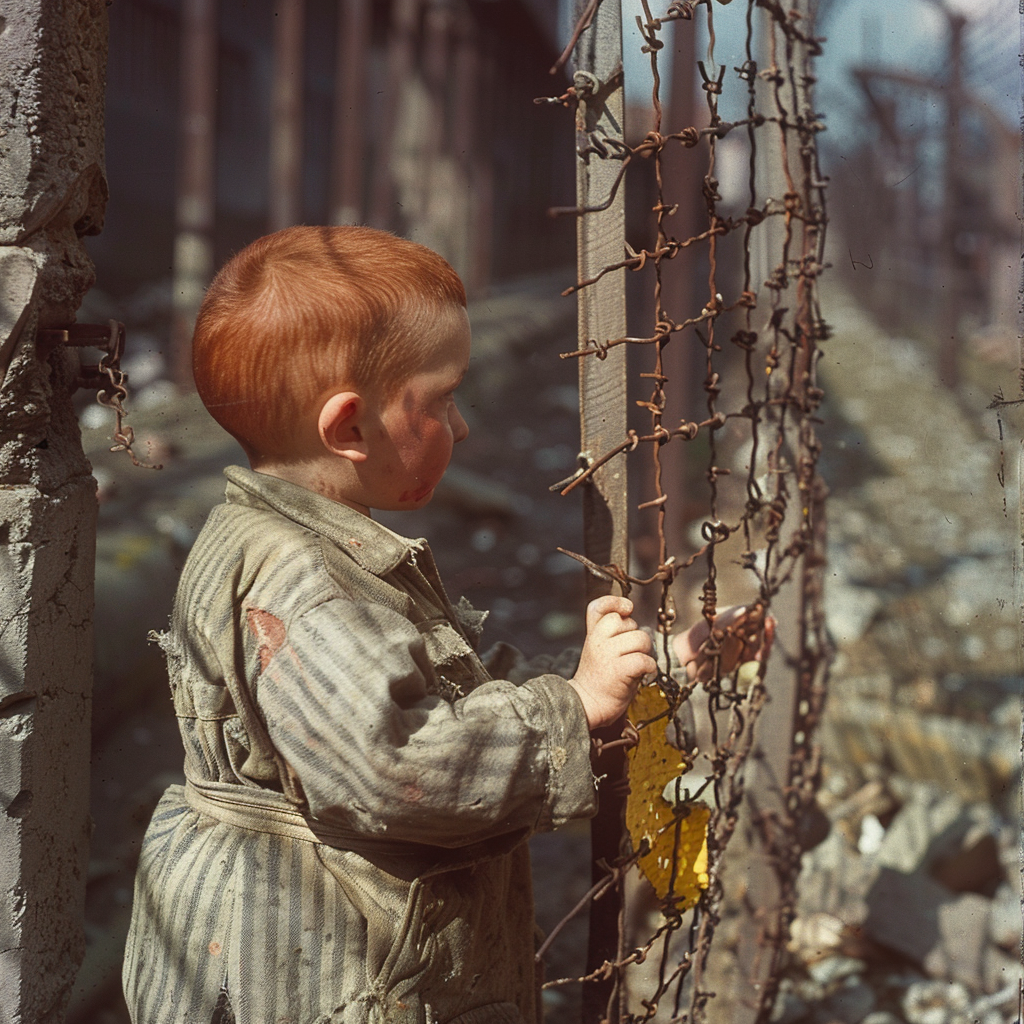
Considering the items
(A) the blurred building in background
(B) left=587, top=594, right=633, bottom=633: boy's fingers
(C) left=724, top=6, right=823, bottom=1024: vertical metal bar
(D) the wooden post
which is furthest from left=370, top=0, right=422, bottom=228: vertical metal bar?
(B) left=587, top=594, right=633, bottom=633: boy's fingers

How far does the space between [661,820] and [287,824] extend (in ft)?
1.90

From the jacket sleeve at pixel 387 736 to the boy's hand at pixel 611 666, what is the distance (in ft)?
0.37

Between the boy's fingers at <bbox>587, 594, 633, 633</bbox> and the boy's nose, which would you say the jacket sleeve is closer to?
the boy's fingers at <bbox>587, 594, 633, 633</bbox>

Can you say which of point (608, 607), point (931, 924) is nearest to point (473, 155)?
point (931, 924)

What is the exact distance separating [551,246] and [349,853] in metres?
13.1

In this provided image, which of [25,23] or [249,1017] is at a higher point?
[25,23]

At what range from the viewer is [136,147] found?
8148 mm

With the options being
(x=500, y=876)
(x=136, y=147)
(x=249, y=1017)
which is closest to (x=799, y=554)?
(x=500, y=876)

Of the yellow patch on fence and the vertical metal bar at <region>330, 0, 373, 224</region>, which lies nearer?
the yellow patch on fence

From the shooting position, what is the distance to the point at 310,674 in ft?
3.73

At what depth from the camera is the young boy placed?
118 centimetres

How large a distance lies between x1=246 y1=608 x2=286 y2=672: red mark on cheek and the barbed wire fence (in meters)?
0.43

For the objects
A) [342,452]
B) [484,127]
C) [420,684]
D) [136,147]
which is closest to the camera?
[420,684]

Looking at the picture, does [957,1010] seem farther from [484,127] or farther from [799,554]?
[484,127]
